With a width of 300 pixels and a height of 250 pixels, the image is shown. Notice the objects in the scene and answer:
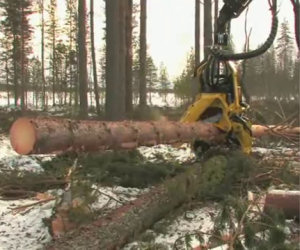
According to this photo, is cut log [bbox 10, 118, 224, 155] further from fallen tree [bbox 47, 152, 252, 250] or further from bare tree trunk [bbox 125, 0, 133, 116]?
bare tree trunk [bbox 125, 0, 133, 116]

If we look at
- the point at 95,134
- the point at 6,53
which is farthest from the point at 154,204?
the point at 6,53

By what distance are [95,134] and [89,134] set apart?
0.42 ft

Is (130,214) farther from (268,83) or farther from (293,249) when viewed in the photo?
(268,83)

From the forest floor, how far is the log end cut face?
114cm

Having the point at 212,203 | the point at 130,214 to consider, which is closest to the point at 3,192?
the point at 130,214

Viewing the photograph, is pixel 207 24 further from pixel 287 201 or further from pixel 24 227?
pixel 24 227

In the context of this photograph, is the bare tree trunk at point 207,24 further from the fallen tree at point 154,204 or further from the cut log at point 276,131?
the fallen tree at point 154,204

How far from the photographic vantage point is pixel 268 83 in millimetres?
48375

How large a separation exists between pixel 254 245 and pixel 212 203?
2.73 m

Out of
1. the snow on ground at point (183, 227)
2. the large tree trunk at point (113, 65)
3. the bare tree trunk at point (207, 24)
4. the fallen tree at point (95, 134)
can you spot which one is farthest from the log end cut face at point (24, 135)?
the bare tree trunk at point (207, 24)

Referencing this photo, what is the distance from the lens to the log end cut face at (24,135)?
4367mm

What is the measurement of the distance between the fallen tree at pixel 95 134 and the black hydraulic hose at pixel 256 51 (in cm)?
125

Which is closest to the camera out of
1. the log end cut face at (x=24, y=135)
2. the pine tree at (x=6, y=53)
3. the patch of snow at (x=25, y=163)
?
the log end cut face at (x=24, y=135)

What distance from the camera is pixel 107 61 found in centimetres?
1316
